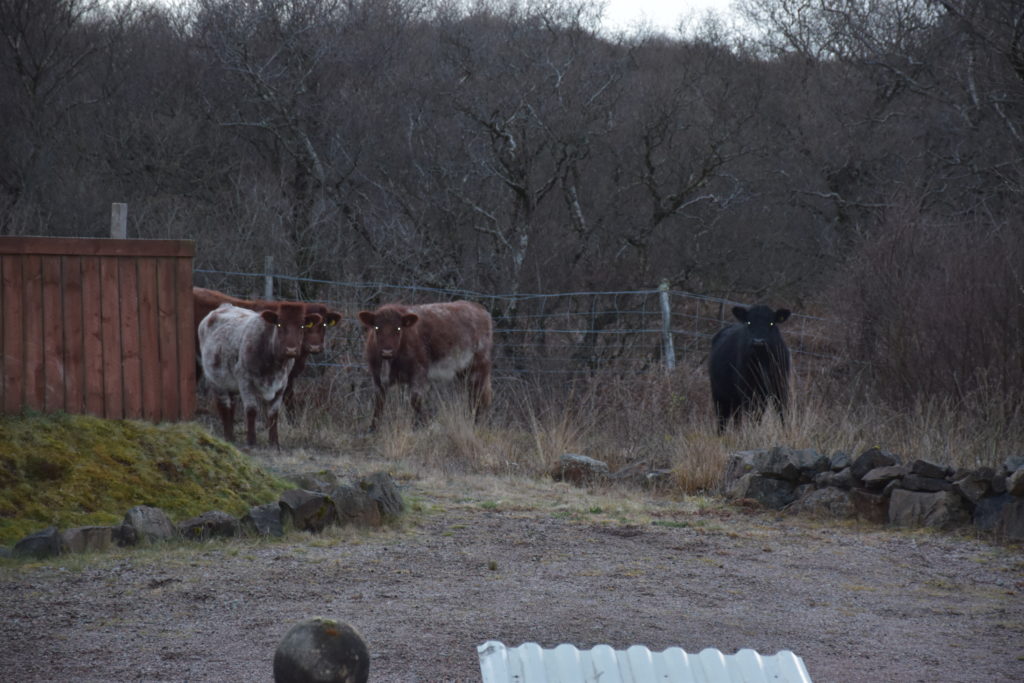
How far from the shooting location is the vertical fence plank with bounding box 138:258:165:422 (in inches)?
371

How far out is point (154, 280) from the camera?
373 inches

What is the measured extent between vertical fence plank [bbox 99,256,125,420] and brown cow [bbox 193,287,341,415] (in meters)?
2.82

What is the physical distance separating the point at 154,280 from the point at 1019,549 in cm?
703

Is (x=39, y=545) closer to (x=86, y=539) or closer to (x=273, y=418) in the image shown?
(x=86, y=539)

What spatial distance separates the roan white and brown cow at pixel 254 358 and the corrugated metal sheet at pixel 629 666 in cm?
824

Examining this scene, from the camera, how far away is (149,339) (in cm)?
947

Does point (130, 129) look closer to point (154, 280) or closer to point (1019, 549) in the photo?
point (154, 280)

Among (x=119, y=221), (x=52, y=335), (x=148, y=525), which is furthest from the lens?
(x=119, y=221)

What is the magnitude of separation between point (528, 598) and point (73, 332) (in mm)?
5060

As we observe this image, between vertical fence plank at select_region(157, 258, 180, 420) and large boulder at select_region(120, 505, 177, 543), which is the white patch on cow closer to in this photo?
vertical fence plank at select_region(157, 258, 180, 420)

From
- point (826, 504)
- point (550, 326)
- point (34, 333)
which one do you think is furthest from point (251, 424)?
point (826, 504)

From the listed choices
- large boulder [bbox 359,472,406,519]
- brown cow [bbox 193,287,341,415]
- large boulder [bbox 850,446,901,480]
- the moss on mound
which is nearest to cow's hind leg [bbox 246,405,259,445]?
brown cow [bbox 193,287,341,415]

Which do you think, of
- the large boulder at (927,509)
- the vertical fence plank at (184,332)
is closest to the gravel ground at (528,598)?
the large boulder at (927,509)

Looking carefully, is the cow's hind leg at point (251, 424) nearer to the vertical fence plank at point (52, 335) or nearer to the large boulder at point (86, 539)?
the vertical fence plank at point (52, 335)
